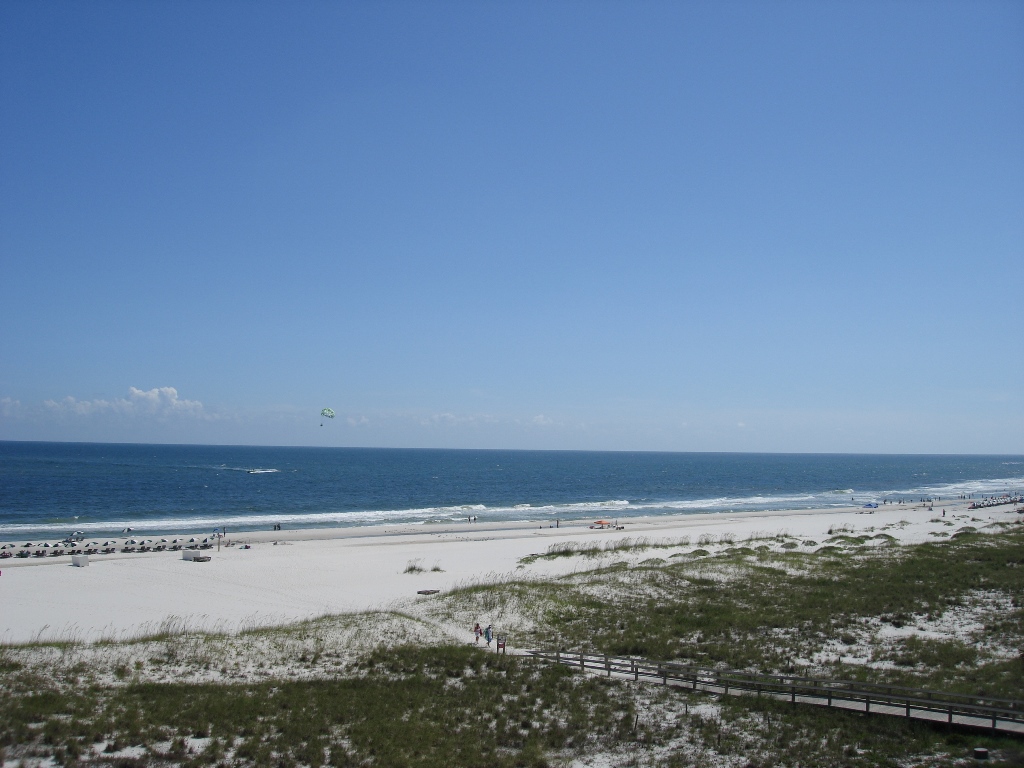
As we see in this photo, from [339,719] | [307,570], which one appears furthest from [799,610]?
[307,570]

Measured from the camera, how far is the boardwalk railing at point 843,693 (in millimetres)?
14320

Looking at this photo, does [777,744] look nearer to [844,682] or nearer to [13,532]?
[844,682]

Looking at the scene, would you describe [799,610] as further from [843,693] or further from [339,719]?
[339,719]

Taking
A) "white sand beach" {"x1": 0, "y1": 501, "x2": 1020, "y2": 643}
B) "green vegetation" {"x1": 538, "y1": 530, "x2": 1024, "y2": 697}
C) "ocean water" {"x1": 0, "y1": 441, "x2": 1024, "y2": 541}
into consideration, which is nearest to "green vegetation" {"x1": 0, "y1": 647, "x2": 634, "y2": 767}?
"green vegetation" {"x1": 538, "y1": 530, "x2": 1024, "y2": 697}

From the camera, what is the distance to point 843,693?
1619cm

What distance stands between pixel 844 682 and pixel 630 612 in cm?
1203

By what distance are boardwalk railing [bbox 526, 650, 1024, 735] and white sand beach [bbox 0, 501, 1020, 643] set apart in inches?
570

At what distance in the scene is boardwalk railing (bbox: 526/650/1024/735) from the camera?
14.3m

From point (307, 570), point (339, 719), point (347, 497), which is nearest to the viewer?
point (339, 719)

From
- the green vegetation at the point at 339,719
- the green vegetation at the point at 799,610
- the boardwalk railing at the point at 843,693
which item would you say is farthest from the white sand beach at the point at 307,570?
the boardwalk railing at the point at 843,693

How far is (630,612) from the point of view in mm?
27625

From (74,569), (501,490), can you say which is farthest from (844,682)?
(501,490)

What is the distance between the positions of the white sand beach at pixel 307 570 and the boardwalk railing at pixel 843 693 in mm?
14472

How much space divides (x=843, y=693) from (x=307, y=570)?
32537 millimetres
